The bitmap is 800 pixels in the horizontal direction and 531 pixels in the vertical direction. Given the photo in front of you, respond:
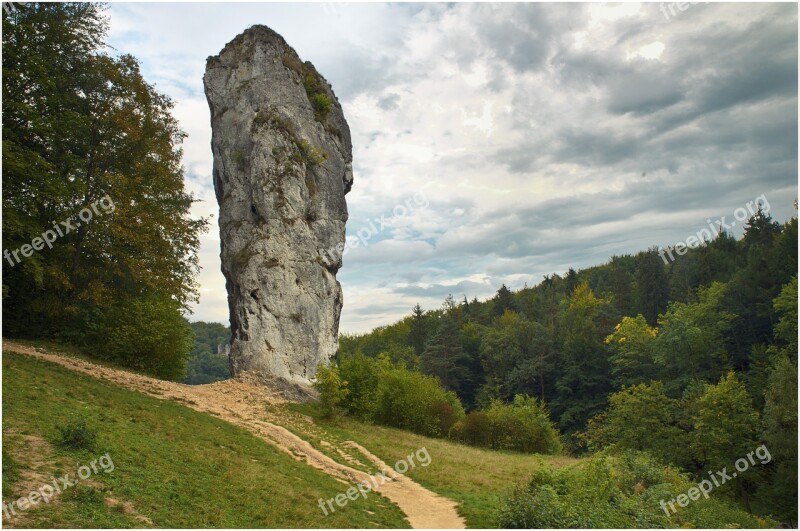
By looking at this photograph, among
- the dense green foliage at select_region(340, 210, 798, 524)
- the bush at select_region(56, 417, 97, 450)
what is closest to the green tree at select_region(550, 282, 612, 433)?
the dense green foliage at select_region(340, 210, 798, 524)

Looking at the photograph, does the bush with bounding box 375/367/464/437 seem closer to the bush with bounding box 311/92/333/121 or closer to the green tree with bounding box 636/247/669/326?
the bush with bounding box 311/92/333/121

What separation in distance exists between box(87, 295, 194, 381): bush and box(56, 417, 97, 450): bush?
710 inches

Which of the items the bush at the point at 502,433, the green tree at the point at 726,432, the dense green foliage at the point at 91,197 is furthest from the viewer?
the bush at the point at 502,433

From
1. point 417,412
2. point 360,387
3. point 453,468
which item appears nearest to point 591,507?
point 453,468

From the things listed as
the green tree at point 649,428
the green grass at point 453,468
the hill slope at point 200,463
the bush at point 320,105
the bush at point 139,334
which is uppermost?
the bush at point 320,105

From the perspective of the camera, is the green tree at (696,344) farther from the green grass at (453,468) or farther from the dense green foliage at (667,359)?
the green grass at (453,468)

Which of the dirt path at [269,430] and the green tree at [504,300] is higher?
the green tree at [504,300]

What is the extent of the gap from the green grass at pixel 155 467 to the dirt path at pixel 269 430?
1.07 m

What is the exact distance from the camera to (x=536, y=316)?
112m

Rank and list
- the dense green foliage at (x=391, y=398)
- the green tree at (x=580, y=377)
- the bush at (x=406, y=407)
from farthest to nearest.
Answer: the green tree at (x=580, y=377), the bush at (x=406, y=407), the dense green foliage at (x=391, y=398)

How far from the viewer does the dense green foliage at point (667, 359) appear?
37.4 metres

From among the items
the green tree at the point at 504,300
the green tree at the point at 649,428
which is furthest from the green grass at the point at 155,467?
the green tree at the point at 504,300

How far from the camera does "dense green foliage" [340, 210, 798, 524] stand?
3741 centimetres

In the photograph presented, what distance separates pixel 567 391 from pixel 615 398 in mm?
29570
